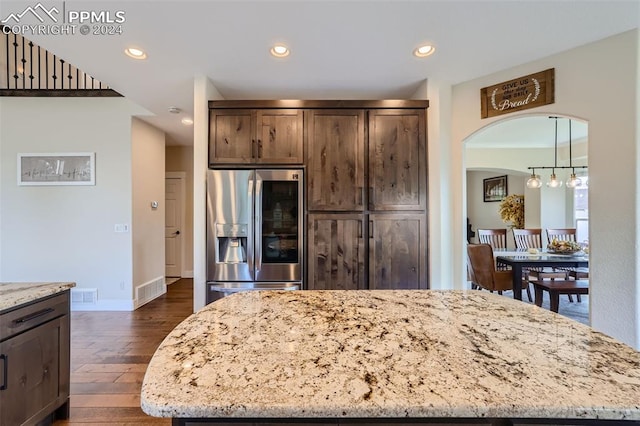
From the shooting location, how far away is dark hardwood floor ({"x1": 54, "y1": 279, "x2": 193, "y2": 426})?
1.91 meters

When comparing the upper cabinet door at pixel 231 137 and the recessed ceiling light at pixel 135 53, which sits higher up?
the recessed ceiling light at pixel 135 53

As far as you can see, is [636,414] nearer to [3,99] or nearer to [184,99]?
[184,99]

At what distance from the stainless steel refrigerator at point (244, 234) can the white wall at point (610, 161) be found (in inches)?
93.7

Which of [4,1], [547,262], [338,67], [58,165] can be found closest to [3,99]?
[58,165]

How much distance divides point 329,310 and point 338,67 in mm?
2180

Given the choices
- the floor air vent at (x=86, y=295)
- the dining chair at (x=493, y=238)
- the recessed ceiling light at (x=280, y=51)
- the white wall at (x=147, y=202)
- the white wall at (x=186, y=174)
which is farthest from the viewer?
the white wall at (x=186, y=174)

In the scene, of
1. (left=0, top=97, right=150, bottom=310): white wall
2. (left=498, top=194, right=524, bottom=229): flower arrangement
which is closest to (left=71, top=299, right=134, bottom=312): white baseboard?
(left=0, top=97, right=150, bottom=310): white wall

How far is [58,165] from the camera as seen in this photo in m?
3.83

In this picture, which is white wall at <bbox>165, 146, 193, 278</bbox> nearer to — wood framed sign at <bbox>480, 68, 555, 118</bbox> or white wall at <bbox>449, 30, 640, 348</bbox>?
wood framed sign at <bbox>480, 68, 555, 118</bbox>

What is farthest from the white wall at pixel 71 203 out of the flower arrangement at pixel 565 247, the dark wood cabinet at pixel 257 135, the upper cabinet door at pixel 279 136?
the flower arrangement at pixel 565 247

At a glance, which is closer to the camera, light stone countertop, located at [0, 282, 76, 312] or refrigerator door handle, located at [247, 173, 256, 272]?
light stone countertop, located at [0, 282, 76, 312]

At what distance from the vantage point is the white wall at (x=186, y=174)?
5758 millimetres

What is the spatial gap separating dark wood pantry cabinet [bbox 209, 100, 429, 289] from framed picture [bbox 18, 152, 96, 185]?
7.61 ft

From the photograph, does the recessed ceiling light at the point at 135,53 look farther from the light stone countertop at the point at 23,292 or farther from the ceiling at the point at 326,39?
the light stone countertop at the point at 23,292
